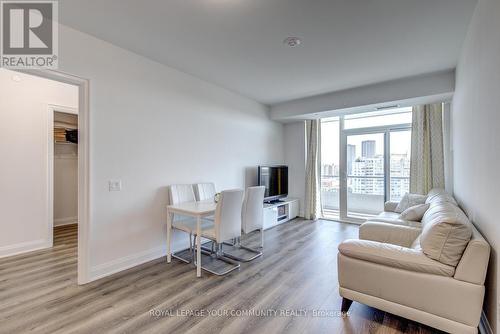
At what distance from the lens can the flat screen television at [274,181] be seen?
16.5 feet

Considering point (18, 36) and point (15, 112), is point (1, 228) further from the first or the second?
point (18, 36)

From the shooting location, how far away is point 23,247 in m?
3.40

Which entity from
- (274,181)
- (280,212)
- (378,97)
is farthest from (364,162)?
(280,212)

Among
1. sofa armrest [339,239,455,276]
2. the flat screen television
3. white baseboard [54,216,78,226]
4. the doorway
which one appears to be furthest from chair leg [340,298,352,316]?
white baseboard [54,216,78,226]

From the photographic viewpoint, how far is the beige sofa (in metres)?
1.56

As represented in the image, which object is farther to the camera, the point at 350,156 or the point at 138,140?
the point at 350,156

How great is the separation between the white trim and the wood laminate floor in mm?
100

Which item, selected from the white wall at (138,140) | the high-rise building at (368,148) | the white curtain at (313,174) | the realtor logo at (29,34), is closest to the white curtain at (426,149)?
the high-rise building at (368,148)

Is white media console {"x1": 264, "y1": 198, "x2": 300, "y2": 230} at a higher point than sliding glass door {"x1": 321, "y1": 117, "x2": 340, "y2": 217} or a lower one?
lower

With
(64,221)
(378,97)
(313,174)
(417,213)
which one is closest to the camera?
(417,213)

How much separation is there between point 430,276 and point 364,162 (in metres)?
3.80

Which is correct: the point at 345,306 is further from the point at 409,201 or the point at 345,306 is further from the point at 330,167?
the point at 330,167

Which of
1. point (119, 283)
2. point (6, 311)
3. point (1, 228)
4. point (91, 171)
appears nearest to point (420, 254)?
point (119, 283)

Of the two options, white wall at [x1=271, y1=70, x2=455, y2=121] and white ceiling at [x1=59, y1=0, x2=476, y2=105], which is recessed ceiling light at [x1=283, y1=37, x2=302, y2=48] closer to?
white ceiling at [x1=59, y1=0, x2=476, y2=105]
